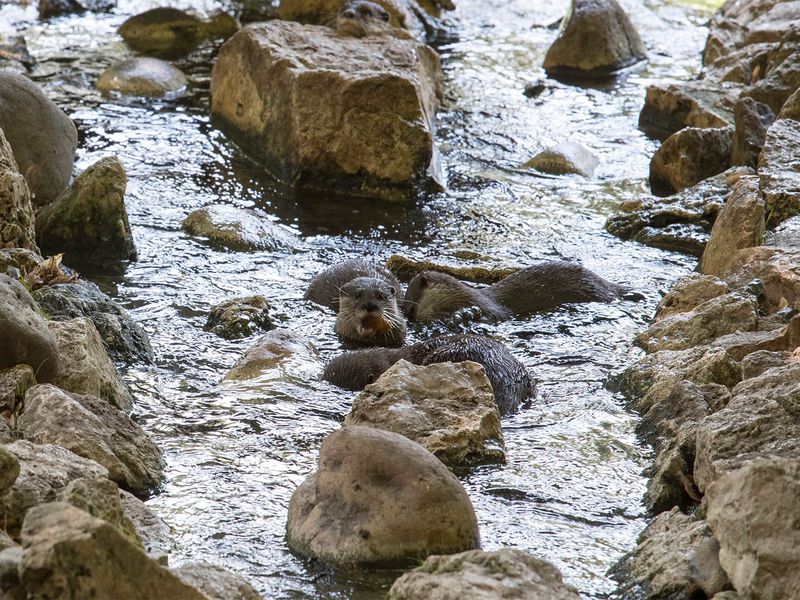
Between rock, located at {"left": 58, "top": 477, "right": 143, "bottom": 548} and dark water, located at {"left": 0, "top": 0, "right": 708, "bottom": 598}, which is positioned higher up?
rock, located at {"left": 58, "top": 477, "right": 143, "bottom": 548}

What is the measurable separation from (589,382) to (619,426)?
0.67m

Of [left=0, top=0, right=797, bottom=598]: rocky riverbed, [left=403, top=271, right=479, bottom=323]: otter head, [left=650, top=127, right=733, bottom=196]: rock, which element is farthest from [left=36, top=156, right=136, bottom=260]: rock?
[left=650, top=127, right=733, bottom=196]: rock

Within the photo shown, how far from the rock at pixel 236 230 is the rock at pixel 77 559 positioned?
5076mm

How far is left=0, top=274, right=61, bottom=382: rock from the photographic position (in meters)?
4.63

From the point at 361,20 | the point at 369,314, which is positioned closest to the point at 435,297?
the point at 369,314

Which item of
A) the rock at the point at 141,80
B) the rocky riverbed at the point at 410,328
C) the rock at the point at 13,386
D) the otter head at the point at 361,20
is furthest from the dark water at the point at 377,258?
the otter head at the point at 361,20

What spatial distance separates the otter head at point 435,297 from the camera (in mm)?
6926

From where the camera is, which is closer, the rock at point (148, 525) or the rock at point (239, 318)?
the rock at point (148, 525)

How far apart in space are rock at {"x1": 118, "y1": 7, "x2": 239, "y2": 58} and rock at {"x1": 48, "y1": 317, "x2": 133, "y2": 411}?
26.8 feet

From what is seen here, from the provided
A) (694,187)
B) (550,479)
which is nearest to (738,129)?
(694,187)

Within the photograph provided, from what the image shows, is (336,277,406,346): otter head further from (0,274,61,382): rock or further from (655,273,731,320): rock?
(0,274,61,382): rock

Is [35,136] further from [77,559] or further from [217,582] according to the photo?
[77,559]

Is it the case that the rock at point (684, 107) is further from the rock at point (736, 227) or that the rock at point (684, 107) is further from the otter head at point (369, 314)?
the otter head at point (369, 314)

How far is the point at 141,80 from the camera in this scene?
1130cm
